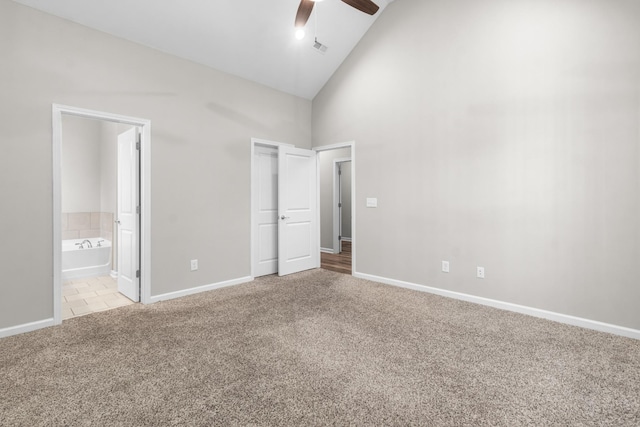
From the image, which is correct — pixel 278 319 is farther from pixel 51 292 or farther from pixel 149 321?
pixel 51 292

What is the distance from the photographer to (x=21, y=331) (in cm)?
260

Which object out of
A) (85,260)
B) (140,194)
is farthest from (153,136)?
(85,260)

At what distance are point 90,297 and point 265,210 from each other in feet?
8.19

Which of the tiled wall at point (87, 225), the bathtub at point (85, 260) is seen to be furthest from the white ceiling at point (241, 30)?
the bathtub at point (85, 260)

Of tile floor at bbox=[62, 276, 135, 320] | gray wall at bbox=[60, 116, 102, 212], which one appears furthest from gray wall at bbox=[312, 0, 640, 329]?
gray wall at bbox=[60, 116, 102, 212]

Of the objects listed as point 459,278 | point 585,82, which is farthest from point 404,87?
point 459,278

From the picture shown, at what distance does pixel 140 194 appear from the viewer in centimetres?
340

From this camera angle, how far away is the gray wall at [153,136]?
8.43 feet

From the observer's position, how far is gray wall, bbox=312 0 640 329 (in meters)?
2.61

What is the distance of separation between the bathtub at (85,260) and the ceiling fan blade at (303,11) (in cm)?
453

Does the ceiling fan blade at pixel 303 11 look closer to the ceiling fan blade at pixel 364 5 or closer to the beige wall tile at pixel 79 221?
the ceiling fan blade at pixel 364 5

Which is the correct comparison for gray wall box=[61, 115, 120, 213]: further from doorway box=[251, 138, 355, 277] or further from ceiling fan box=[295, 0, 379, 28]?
ceiling fan box=[295, 0, 379, 28]

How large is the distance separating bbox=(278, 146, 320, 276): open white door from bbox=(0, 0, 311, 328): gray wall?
1.27ft

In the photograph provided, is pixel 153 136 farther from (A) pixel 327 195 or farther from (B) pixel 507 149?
(A) pixel 327 195
